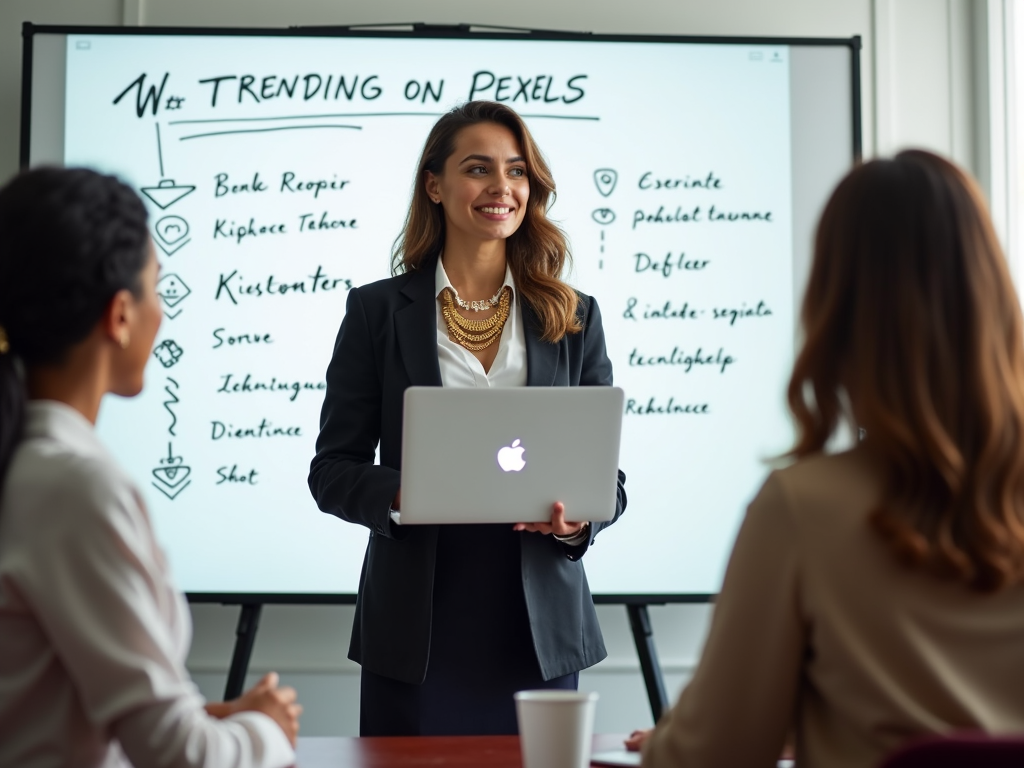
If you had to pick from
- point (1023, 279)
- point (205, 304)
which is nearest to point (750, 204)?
point (1023, 279)

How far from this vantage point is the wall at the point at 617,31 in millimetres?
3059

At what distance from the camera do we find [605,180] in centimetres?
303

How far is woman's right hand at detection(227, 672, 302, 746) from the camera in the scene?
3.70 feet

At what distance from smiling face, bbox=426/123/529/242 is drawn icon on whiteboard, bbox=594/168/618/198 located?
87cm

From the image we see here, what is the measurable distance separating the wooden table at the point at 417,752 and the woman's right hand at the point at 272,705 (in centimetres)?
15

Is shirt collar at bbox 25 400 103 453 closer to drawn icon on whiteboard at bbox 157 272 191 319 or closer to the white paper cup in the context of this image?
the white paper cup

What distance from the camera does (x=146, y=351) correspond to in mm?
1125

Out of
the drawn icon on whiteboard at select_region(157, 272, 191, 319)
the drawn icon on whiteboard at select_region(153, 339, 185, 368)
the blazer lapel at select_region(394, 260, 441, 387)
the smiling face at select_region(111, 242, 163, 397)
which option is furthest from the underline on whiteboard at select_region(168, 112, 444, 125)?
the smiling face at select_region(111, 242, 163, 397)

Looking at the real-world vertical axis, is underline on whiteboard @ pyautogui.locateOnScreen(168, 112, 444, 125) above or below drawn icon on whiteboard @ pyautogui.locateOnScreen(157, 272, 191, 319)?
above

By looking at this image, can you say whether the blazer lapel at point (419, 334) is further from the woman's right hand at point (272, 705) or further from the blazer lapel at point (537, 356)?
the woman's right hand at point (272, 705)

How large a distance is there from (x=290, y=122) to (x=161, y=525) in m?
1.14

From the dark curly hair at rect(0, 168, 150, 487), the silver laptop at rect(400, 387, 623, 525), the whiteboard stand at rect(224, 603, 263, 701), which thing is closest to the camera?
the dark curly hair at rect(0, 168, 150, 487)

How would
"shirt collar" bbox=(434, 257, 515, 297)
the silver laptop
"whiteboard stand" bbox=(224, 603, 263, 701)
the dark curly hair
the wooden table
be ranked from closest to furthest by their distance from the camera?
1. the dark curly hair
2. the wooden table
3. the silver laptop
4. "shirt collar" bbox=(434, 257, 515, 297)
5. "whiteboard stand" bbox=(224, 603, 263, 701)

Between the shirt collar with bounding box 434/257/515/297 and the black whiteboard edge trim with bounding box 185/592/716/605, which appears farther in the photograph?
the black whiteboard edge trim with bounding box 185/592/716/605
